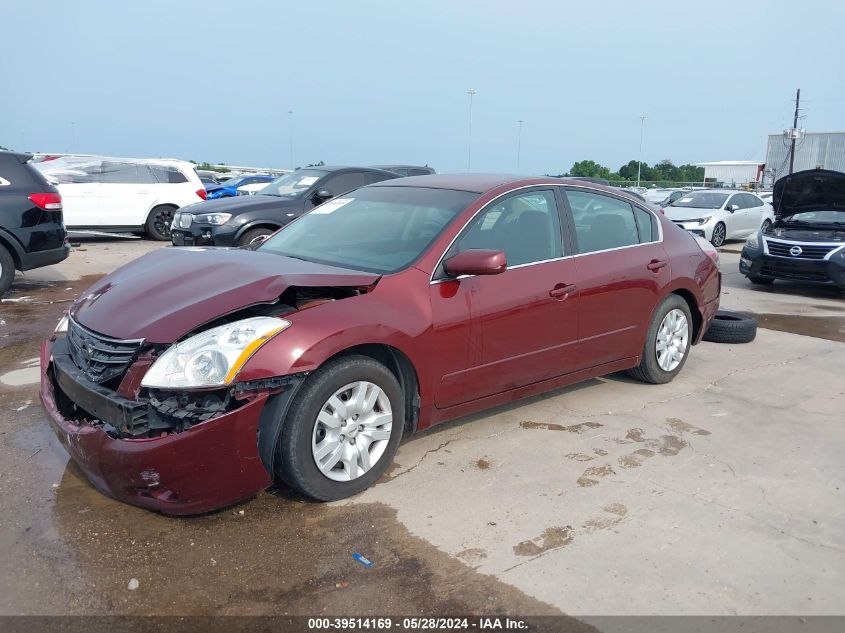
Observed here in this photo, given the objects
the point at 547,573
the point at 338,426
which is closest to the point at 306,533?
the point at 338,426

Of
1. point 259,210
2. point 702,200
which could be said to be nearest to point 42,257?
point 259,210

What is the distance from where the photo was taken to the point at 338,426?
3.55 m

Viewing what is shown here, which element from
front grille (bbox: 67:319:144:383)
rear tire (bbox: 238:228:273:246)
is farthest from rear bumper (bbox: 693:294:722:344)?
rear tire (bbox: 238:228:273:246)

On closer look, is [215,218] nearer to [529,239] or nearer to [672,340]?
[529,239]

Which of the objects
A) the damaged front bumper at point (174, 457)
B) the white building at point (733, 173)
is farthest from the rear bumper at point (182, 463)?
the white building at point (733, 173)

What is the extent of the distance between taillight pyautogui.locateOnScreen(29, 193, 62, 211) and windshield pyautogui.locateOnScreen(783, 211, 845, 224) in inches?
408

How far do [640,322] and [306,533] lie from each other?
301cm

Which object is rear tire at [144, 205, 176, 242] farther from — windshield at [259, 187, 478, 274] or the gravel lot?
windshield at [259, 187, 478, 274]

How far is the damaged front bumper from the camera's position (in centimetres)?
311

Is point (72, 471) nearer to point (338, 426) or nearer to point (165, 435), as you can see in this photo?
point (165, 435)

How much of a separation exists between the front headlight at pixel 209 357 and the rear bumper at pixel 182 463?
183mm

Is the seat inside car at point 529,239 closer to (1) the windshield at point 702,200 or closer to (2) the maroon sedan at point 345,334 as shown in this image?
(2) the maroon sedan at point 345,334

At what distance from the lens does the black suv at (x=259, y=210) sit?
10.2 meters

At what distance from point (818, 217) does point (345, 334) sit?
9921 mm
